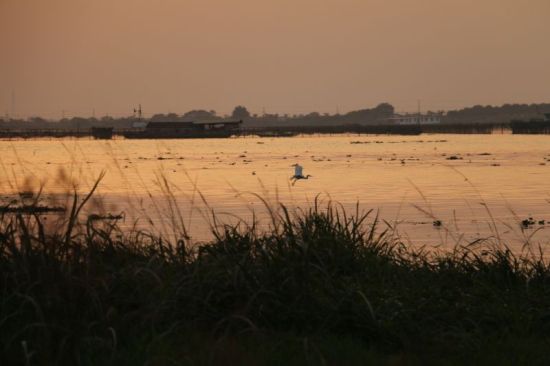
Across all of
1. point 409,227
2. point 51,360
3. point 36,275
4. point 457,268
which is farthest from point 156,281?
point 409,227

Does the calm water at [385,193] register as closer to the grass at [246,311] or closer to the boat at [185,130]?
the grass at [246,311]

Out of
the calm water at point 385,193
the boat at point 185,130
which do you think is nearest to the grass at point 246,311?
the calm water at point 385,193

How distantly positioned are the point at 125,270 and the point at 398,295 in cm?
280

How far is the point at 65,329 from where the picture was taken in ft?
23.8

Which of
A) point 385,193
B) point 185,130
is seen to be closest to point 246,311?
point 385,193

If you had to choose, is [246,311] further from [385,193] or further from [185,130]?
[185,130]

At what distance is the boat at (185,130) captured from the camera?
169750 millimetres

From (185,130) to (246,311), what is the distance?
162094mm

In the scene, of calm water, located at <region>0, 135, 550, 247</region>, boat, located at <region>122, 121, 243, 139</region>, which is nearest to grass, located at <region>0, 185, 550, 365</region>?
calm water, located at <region>0, 135, 550, 247</region>

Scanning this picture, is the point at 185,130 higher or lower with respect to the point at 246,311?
lower

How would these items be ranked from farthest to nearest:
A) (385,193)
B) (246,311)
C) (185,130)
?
1. (185,130)
2. (385,193)
3. (246,311)

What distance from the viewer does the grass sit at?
738cm

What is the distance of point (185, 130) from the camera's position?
16900 centimetres

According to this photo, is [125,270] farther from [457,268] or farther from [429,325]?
[457,268]
